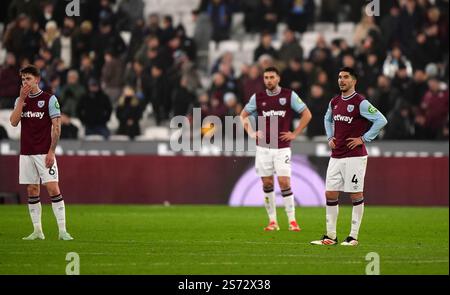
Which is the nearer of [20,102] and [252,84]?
[20,102]

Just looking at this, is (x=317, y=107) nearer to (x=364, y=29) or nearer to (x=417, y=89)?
(x=417, y=89)

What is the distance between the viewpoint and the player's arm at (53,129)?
591 inches

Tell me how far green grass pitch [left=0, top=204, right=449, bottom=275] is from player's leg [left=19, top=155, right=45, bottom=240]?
0.82 feet

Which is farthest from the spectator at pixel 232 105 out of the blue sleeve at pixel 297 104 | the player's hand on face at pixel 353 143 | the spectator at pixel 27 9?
the player's hand on face at pixel 353 143

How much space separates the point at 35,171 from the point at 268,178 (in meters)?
4.23

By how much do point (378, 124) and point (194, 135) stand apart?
1144 centimetres

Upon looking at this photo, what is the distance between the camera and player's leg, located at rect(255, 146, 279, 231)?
1786cm

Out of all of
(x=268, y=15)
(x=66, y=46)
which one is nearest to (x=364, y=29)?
(x=268, y=15)

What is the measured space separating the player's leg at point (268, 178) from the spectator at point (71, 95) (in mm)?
10261

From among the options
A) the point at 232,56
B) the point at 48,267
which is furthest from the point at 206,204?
the point at 48,267

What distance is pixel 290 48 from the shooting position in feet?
92.3

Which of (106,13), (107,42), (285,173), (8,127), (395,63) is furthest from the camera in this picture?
(106,13)
